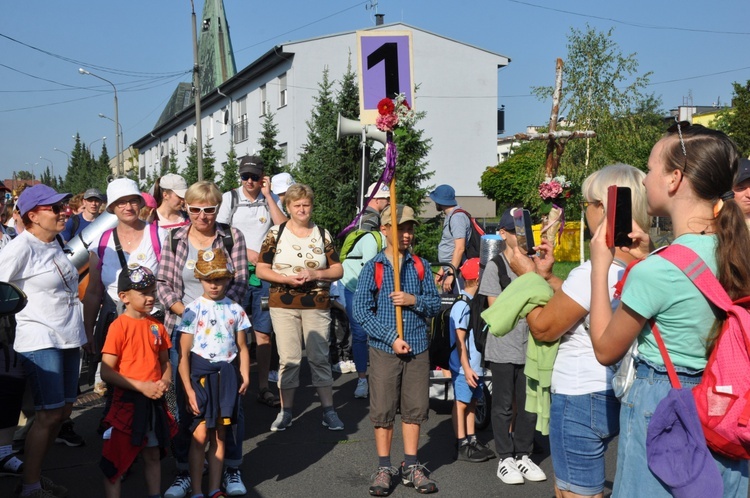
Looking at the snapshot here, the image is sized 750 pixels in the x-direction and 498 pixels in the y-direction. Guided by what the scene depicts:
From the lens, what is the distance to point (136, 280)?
187 inches

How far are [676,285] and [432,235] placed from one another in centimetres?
2121

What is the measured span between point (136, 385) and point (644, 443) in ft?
10.2

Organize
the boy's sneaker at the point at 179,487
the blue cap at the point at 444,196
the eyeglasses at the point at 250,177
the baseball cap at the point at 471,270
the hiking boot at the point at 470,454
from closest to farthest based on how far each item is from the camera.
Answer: the boy's sneaker at the point at 179,487 → the hiking boot at the point at 470,454 → the baseball cap at the point at 471,270 → the eyeglasses at the point at 250,177 → the blue cap at the point at 444,196

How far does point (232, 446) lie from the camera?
525 cm

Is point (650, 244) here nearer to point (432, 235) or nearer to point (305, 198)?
point (305, 198)

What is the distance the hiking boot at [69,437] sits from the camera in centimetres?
631

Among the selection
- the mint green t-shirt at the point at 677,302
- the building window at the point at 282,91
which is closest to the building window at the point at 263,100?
the building window at the point at 282,91

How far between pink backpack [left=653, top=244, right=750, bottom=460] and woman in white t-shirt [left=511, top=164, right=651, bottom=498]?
0.75 metres

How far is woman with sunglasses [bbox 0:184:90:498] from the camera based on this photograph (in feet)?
16.2

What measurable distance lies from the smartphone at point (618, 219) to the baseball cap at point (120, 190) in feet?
15.1

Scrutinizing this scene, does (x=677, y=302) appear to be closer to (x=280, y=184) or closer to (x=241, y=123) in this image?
(x=280, y=184)

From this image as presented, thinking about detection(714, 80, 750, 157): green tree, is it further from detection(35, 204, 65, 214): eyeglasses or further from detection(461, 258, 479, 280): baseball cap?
detection(35, 204, 65, 214): eyeglasses

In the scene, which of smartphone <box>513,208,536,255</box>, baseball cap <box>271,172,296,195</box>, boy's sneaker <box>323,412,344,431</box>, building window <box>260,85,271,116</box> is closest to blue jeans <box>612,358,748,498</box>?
smartphone <box>513,208,536,255</box>

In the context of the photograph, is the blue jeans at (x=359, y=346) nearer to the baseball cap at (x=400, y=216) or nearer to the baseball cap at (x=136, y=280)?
the baseball cap at (x=400, y=216)
